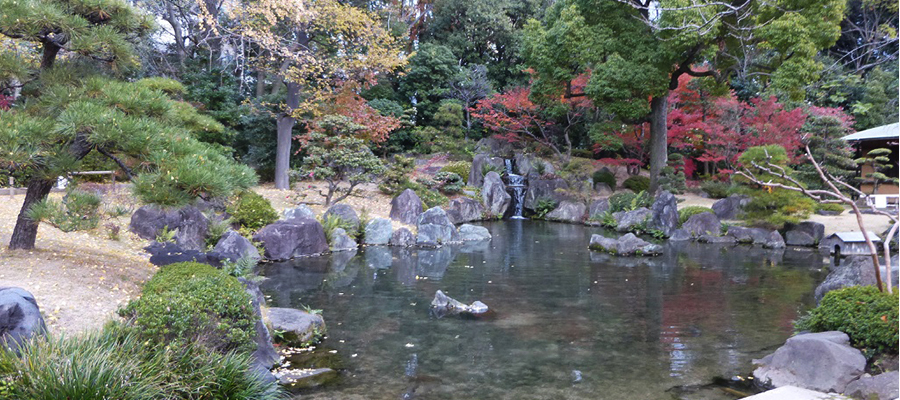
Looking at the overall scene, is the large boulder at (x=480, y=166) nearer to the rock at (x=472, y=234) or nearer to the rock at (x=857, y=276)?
the rock at (x=472, y=234)

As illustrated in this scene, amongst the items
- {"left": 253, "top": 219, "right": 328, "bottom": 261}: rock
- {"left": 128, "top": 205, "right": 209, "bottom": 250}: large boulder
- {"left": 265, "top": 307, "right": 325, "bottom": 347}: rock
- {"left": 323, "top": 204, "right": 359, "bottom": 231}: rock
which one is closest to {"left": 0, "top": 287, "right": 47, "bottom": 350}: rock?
{"left": 265, "top": 307, "right": 325, "bottom": 347}: rock

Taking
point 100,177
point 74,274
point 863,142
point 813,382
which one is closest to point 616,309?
point 813,382

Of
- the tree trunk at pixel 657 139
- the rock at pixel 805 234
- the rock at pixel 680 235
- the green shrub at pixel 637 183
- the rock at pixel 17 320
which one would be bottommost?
the rock at pixel 17 320

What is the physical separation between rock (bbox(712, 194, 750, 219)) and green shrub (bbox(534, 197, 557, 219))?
5.32 metres

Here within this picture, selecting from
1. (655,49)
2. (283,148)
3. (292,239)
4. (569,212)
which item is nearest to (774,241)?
(655,49)

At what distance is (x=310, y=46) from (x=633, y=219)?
1061cm

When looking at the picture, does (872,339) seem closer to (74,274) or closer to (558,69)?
(74,274)

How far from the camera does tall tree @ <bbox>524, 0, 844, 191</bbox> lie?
1375 cm

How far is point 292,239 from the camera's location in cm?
1188

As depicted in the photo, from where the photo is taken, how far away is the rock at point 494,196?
19.8 meters

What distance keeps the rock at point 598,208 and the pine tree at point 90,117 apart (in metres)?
14.1

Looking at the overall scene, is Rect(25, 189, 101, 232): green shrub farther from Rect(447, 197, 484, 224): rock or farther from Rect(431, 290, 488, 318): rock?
Rect(447, 197, 484, 224): rock

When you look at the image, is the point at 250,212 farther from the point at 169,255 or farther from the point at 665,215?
the point at 665,215

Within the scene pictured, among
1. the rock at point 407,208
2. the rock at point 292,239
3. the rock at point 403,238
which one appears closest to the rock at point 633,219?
the rock at point 407,208
